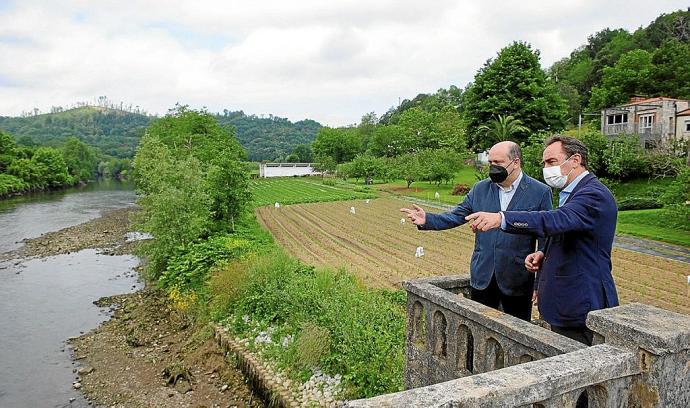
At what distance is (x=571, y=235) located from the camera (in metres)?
3.43

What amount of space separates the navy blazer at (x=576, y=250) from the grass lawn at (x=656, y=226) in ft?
62.4

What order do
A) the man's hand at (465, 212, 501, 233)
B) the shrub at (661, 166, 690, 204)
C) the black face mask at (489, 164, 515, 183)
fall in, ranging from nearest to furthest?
the man's hand at (465, 212, 501, 233), the black face mask at (489, 164, 515, 183), the shrub at (661, 166, 690, 204)

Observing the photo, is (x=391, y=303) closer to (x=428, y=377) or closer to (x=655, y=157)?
(x=428, y=377)

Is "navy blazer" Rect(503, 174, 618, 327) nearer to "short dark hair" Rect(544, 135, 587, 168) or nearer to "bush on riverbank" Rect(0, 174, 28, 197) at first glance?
"short dark hair" Rect(544, 135, 587, 168)

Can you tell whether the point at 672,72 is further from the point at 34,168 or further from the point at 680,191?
the point at 34,168

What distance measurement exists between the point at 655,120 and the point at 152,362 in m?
36.0

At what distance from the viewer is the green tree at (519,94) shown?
1698 inches

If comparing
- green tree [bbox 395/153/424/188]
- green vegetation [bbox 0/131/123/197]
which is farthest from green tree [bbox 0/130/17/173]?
green tree [bbox 395/153/424/188]

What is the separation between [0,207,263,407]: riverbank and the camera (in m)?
11.1

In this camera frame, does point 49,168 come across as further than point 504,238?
Yes

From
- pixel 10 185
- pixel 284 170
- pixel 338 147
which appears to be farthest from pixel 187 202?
pixel 284 170

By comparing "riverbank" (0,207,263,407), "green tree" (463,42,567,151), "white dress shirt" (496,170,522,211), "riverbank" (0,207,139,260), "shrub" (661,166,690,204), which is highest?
"green tree" (463,42,567,151)

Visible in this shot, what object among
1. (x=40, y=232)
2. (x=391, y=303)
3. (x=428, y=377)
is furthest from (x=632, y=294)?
(x=40, y=232)

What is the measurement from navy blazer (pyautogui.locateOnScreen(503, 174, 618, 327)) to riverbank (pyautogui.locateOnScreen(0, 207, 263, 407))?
8.39 metres
